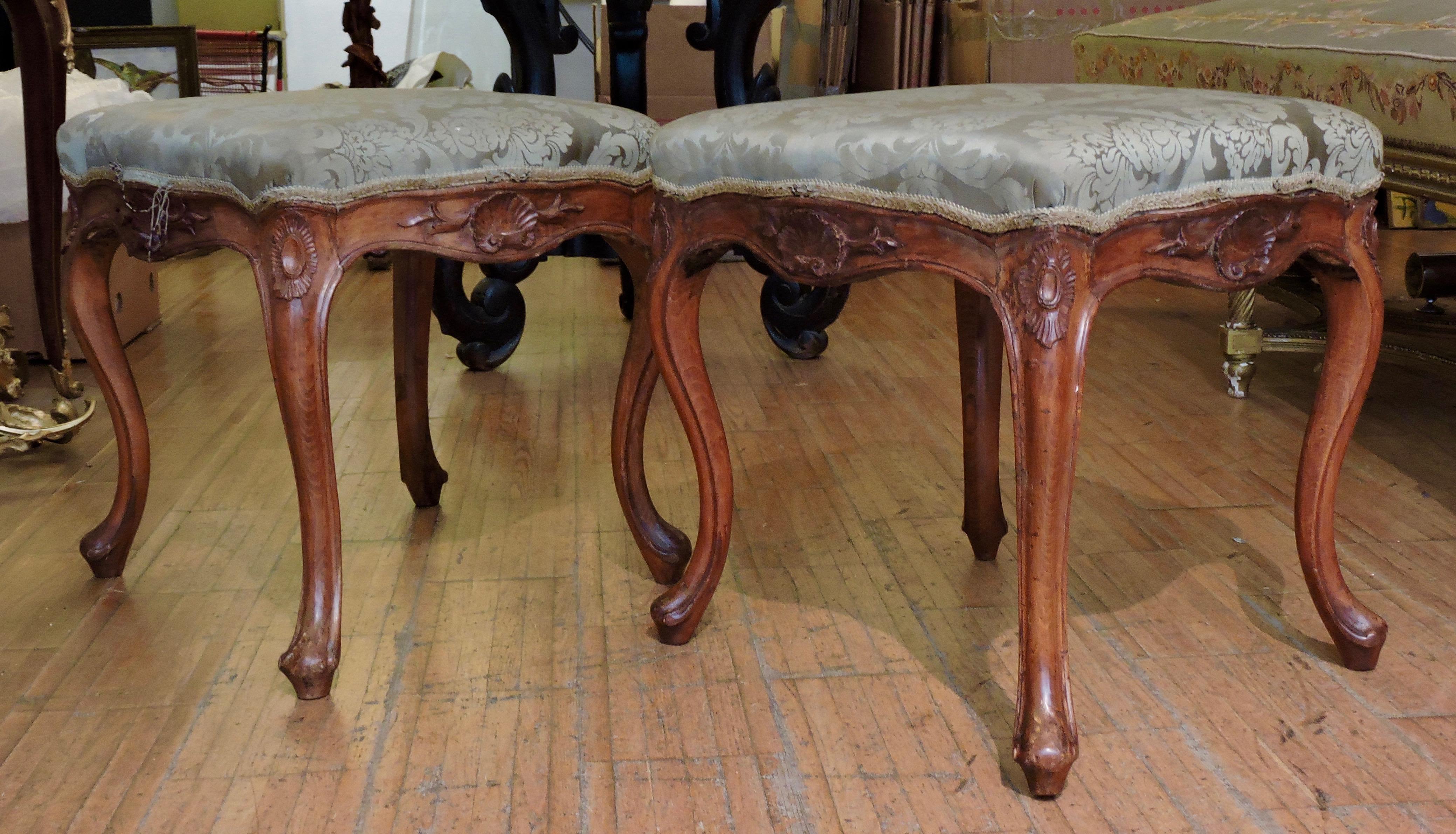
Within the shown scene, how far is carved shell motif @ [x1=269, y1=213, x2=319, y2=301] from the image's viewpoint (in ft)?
3.43

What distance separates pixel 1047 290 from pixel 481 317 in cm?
157

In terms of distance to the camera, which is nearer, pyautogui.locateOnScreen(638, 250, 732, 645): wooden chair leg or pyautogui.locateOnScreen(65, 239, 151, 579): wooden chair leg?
pyautogui.locateOnScreen(638, 250, 732, 645): wooden chair leg

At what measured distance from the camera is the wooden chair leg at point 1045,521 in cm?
88

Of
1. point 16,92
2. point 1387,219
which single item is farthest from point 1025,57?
point 16,92

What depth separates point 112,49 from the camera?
184 inches

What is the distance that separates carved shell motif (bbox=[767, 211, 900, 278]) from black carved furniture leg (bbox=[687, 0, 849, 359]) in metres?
1.05

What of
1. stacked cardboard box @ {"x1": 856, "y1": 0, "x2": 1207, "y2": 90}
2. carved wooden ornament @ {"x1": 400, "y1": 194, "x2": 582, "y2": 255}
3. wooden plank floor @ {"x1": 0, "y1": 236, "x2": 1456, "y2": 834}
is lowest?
wooden plank floor @ {"x1": 0, "y1": 236, "x2": 1456, "y2": 834}

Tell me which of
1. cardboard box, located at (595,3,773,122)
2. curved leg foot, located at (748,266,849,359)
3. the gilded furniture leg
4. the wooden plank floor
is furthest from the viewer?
cardboard box, located at (595,3,773,122)

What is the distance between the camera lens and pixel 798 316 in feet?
7.66

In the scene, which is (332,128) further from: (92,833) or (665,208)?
(92,833)

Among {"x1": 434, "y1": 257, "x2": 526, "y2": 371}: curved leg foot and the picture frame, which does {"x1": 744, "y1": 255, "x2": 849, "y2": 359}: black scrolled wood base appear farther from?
the picture frame

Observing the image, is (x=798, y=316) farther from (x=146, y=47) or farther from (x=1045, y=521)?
(x=146, y=47)

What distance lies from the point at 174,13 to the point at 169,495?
202 inches

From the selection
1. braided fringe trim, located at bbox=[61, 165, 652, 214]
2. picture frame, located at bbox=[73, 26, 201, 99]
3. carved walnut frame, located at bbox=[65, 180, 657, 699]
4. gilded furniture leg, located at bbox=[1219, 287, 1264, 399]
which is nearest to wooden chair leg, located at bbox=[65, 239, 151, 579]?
carved walnut frame, located at bbox=[65, 180, 657, 699]
